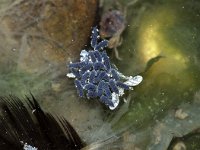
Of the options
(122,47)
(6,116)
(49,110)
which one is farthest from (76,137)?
(122,47)

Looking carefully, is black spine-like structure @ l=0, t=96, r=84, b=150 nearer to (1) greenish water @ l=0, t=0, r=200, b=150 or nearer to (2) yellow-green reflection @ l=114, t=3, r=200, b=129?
(1) greenish water @ l=0, t=0, r=200, b=150

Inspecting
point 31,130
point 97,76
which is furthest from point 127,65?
point 31,130

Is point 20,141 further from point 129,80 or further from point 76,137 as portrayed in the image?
point 129,80

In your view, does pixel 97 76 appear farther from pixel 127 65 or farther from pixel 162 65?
pixel 162 65

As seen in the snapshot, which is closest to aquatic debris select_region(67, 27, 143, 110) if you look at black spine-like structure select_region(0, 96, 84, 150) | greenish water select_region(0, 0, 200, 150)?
greenish water select_region(0, 0, 200, 150)

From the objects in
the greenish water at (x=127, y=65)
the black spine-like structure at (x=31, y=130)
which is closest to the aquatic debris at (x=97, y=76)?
the greenish water at (x=127, y=65)
